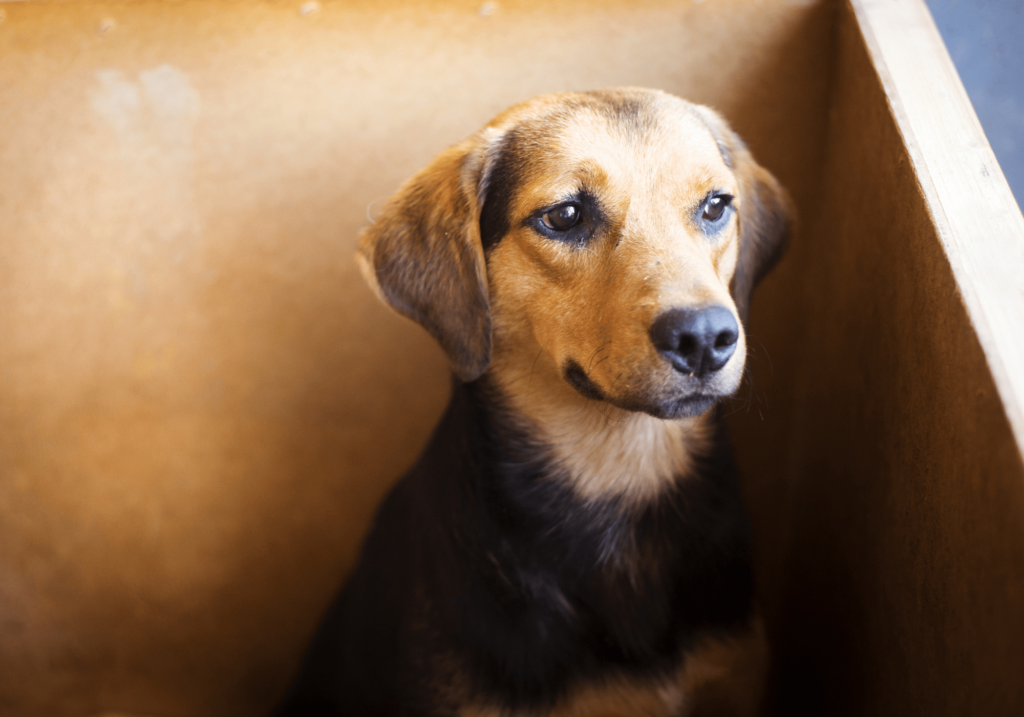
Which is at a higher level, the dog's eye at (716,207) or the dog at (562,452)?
the dog's eye at (716,207)

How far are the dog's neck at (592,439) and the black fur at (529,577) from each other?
27 millimetres

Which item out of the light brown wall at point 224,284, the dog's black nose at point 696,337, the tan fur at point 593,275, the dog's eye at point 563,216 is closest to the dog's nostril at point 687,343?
the dog's black nose at point 696,337

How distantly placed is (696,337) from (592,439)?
20.3 inches

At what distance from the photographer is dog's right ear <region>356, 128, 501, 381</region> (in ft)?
5.32

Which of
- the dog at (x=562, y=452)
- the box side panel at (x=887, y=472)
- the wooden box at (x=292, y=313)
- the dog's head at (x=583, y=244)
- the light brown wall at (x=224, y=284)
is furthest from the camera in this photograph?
the light brown wall at (x=224, y=284)

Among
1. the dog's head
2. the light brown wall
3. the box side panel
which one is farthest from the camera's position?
the light brown wall

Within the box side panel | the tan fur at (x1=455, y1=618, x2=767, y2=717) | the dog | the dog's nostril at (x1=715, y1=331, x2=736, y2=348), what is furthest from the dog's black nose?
the tan fur at (x1=455, y1=618, x2=767, y2=717)

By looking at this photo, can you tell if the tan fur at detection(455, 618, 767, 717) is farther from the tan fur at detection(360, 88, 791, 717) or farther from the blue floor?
the blue floor

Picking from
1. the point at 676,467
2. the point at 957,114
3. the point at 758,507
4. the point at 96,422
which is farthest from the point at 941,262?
the point at 96,422

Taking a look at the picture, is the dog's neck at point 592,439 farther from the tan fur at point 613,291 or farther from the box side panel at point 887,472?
the box side panel at point 887,472

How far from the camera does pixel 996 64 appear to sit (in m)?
1.87

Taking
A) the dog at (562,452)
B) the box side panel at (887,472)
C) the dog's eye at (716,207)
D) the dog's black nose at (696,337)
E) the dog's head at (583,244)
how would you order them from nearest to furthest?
A: the box side panel at (887,472) → the dog's black nose at (696,337) → the dog's head at (583,244) → the dog at (562,452) → the dog's eye at (716,207)

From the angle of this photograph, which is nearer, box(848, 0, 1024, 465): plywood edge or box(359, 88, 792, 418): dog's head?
box(848, 0, 1024, 465): plywood edge

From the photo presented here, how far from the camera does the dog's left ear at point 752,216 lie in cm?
180
